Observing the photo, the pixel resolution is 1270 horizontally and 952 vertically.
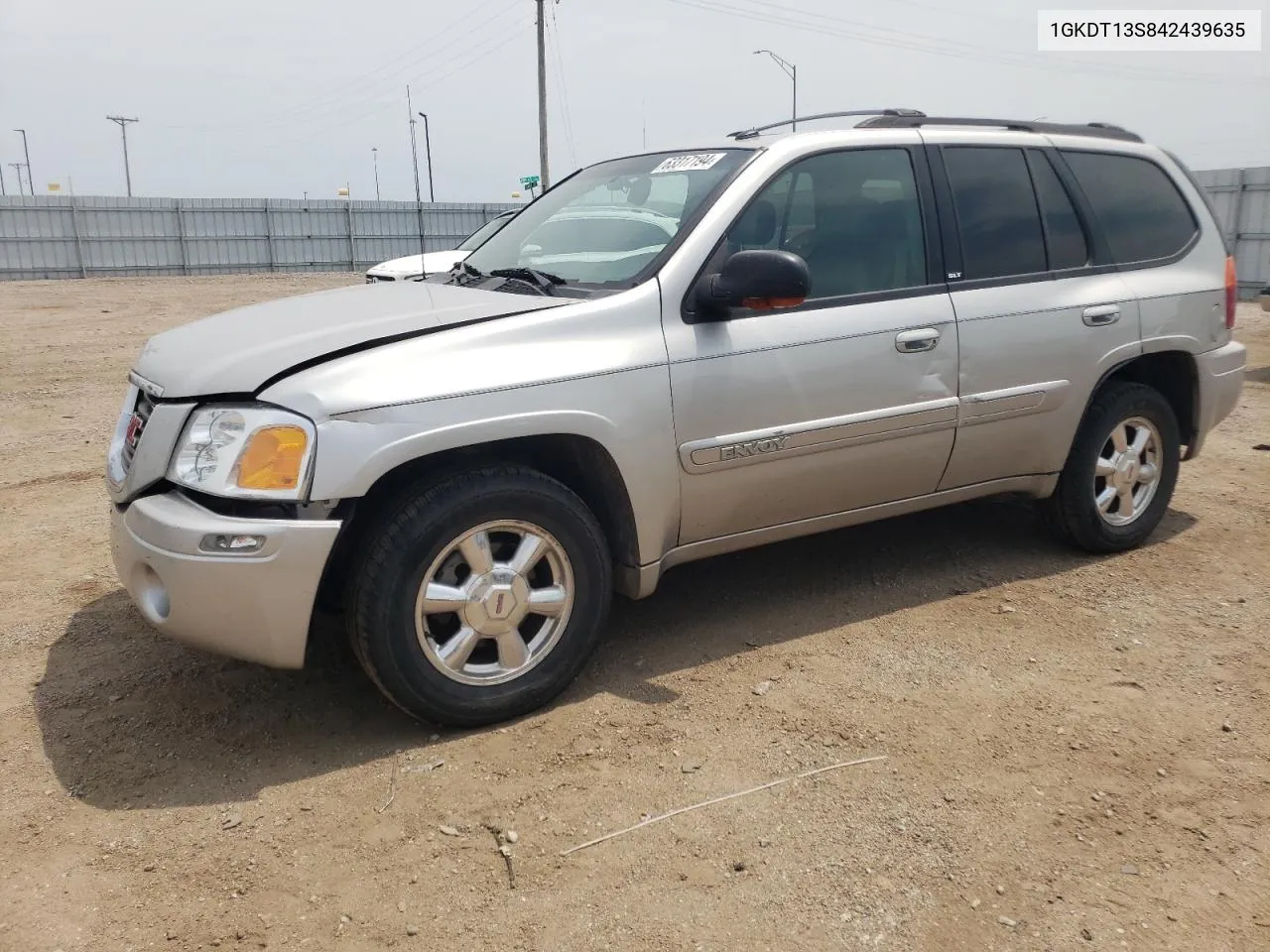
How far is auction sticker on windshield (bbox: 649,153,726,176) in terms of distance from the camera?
3.79 meters

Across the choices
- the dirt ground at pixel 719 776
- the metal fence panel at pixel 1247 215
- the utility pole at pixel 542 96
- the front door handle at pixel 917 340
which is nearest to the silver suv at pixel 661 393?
the front door handle at pixel 917 340

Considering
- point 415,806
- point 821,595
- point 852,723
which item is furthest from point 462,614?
point 821,595

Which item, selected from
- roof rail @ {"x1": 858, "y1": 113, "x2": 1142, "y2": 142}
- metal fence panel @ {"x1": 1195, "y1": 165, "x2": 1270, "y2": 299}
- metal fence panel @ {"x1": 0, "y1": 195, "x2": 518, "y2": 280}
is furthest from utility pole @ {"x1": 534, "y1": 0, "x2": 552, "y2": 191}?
roof rail @ {"x1": 858, "y1": 113, "x2": 1142, "y2": 142}

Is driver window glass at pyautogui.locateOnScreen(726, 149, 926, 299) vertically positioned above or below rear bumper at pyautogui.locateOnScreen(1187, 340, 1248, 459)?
above

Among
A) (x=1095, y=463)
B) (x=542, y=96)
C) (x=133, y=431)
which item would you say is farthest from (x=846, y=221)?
(x=542, y=96)

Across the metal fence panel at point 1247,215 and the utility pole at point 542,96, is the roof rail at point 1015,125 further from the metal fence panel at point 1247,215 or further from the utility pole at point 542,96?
the utility pole at point 542,96

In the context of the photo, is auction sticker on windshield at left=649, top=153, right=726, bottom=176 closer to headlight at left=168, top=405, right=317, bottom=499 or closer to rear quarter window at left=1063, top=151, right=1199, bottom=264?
rear quarter window at left=1063, top=151, right=1199, bottom=264

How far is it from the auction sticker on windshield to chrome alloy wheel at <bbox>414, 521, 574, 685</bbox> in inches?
59.9

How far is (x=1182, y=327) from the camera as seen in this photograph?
4.59 m

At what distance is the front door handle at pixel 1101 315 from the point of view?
4262 mm

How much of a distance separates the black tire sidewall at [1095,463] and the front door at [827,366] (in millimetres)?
820

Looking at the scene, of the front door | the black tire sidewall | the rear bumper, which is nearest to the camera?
the front door

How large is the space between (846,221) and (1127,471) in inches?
72.6

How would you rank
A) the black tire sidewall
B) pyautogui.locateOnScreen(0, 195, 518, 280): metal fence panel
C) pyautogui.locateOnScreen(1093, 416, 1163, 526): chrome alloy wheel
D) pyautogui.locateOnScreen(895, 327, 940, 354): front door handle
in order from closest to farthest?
pyautogui.locateOnScreen(895, 327, 940, 354): front door handle < the black tire sidewall < pyautogui.locateOnScreen(1093, 416, 1163, 526): chrome alloy wheel < pyautogui.locateOnScreen(0, 195, 518, 280): metal fence panel
